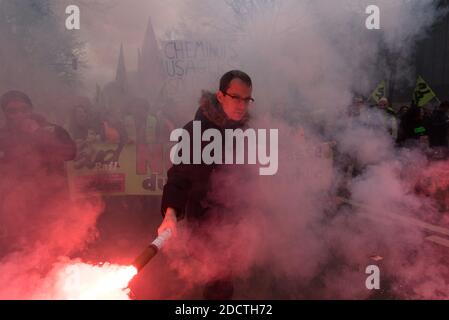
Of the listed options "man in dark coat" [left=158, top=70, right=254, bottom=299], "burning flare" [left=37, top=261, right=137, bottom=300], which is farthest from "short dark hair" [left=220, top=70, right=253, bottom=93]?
"burning flare" [left=37, top=261, right=137, bottom=300]

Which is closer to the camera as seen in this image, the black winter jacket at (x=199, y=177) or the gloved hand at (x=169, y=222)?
the gloved hand at (x=169, y=222)

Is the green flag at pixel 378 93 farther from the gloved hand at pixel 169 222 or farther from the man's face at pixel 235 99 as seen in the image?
the gloved hand at pixel 169 222

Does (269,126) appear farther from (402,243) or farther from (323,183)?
(402,243)

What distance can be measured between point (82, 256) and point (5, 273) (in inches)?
28.1

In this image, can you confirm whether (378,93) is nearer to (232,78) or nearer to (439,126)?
(439,126)

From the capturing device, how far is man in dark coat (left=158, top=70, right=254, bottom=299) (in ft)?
8.79

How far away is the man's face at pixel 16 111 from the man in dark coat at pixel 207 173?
1676mm

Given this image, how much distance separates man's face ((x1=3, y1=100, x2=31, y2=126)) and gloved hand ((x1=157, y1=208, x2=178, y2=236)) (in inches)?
72.2

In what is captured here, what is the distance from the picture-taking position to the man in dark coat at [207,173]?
2.68m

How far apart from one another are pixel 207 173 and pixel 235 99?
1.87ft

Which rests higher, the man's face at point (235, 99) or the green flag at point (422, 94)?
the green flag at point (422, 94)

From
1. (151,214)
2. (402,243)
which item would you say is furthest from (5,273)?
(402,243)

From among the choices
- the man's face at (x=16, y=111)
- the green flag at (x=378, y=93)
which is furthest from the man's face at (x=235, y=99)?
the green flag at (x=378, y=93)

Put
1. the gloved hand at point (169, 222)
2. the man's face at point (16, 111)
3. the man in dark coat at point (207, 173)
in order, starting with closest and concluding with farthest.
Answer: the gloved hand at point (169, 222)
the man in dark coat at point (207, 173)
the man's face at point (16, 111)
